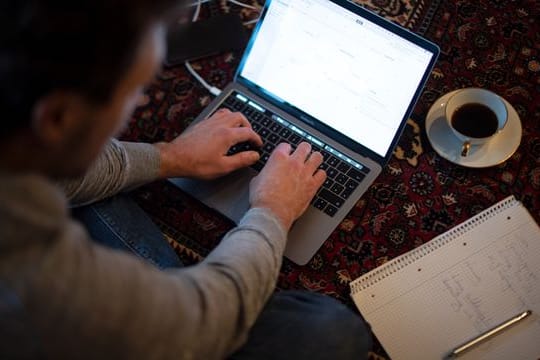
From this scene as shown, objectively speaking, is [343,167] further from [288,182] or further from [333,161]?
[288,182]

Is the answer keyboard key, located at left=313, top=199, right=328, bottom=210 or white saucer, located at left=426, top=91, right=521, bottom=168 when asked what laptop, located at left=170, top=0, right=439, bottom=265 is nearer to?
keyboard key, located at left=313, top=199, right=328, bottom=210

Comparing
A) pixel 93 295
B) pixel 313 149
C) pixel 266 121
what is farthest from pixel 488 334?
pixel 93 295

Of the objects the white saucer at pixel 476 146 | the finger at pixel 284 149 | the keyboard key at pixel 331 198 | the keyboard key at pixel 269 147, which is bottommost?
the keyboard key at pixel 331 198

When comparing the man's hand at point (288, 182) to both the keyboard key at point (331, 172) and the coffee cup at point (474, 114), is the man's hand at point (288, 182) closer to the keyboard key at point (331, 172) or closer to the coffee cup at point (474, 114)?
the keyboard key at point (331, 172)

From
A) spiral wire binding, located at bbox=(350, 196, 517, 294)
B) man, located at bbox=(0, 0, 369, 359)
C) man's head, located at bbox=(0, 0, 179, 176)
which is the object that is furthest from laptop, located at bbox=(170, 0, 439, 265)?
man's head, located at bbox=(0, 0, 179, 176)

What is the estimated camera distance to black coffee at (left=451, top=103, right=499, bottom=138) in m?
1.04

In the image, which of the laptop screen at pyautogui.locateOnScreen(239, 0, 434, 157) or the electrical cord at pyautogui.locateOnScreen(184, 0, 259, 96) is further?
the electrical cord at pyautogui.locateOnScreen(184, 0, 259, 96)

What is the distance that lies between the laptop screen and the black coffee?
13 cm

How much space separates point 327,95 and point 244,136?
0.56 feet

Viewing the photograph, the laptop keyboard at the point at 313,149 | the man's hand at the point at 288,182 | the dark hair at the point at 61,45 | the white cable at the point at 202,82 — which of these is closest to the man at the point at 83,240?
the dark hair at the point at 61,45

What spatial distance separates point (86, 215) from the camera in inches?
38.6

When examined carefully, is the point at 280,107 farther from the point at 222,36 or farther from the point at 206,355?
the point at 206,355

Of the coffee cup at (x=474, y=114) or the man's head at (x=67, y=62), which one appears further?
the coffee cup at (x=474, y=114)

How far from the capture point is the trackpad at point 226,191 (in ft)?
3.38
